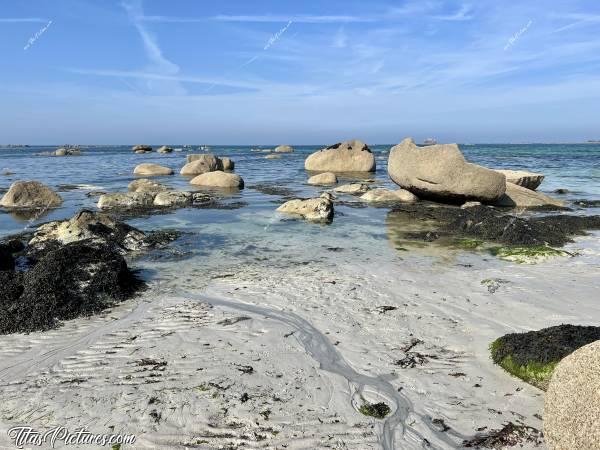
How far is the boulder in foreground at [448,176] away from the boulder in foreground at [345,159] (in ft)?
55.9

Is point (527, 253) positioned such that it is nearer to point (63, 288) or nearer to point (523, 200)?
point (63, 288)

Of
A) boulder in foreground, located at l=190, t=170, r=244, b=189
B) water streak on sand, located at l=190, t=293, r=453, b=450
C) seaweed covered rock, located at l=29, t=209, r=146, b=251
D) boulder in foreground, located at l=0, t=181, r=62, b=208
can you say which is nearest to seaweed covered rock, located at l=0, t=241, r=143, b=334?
water streak on sand, located at l=190, t=293, r=453, b=450

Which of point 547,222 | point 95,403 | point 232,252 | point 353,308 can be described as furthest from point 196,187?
point 95,403

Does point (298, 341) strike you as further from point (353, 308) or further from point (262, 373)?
point (353, 308)

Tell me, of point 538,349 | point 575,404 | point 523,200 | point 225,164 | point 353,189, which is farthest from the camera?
point 225,164

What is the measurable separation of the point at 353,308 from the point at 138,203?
1251 cm

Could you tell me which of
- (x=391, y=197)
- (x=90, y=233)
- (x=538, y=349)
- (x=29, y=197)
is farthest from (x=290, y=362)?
(x=29, y=197)

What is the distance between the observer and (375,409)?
3.85 meters

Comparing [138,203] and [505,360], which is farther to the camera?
[138,203]

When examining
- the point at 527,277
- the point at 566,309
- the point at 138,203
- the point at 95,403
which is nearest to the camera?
the point at 95,403

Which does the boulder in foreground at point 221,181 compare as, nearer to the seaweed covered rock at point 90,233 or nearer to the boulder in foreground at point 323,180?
the boulder in foreground at point 323,180

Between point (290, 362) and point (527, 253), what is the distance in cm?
640

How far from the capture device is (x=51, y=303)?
609 centimetres

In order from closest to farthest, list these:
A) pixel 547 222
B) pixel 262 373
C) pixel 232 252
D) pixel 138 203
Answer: pixel 262 373, pixel 232 252, pixel 547 222, pixel 138 203
